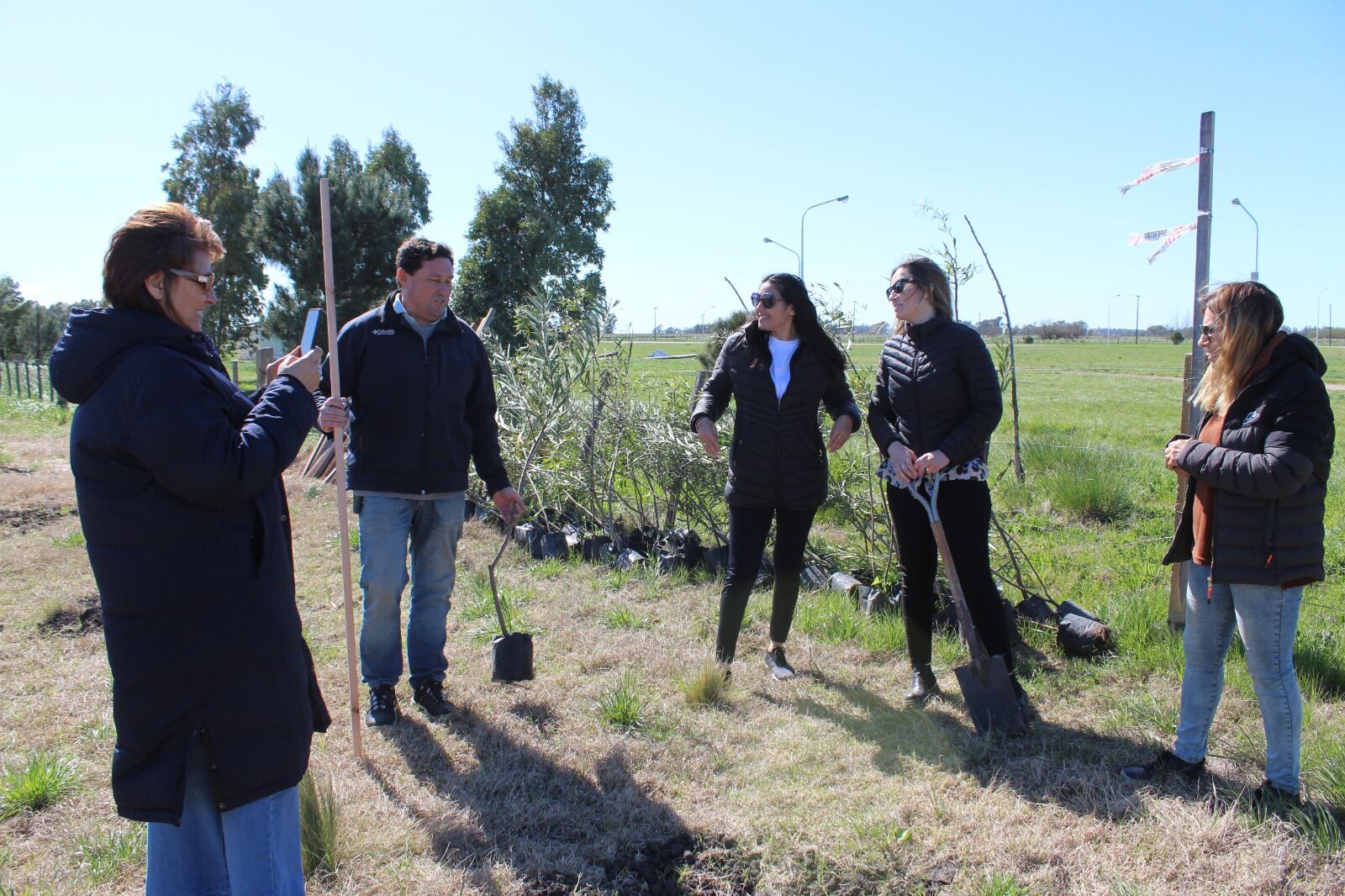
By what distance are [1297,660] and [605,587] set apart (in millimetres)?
3588

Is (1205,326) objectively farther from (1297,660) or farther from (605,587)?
(605,587)

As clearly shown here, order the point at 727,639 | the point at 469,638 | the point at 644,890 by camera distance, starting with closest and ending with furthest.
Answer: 1. the point at 644,890
2. the point at 727,639
3. the point at 469,638

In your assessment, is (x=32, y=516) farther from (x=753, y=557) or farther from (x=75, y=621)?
(x=753, y=557)

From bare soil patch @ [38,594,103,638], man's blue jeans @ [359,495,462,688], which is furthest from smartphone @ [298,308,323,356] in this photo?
bare soil patch @ [38,594,103,638]

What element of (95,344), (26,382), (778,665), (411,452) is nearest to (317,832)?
(411,452)

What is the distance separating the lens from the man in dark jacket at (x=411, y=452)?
11.3ft

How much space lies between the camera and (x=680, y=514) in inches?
281

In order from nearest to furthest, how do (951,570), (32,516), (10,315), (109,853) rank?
(109,853), (951,570), (32,516), (10,315)

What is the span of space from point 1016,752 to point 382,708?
8.16 ft

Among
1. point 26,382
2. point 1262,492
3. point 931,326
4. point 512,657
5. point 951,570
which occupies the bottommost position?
point 512,657

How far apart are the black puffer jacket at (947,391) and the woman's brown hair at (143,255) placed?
2.60 metres

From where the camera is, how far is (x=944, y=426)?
345cm

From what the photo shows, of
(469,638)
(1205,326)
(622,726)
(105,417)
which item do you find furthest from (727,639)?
(105,417)

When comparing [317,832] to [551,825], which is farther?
[551,825]
